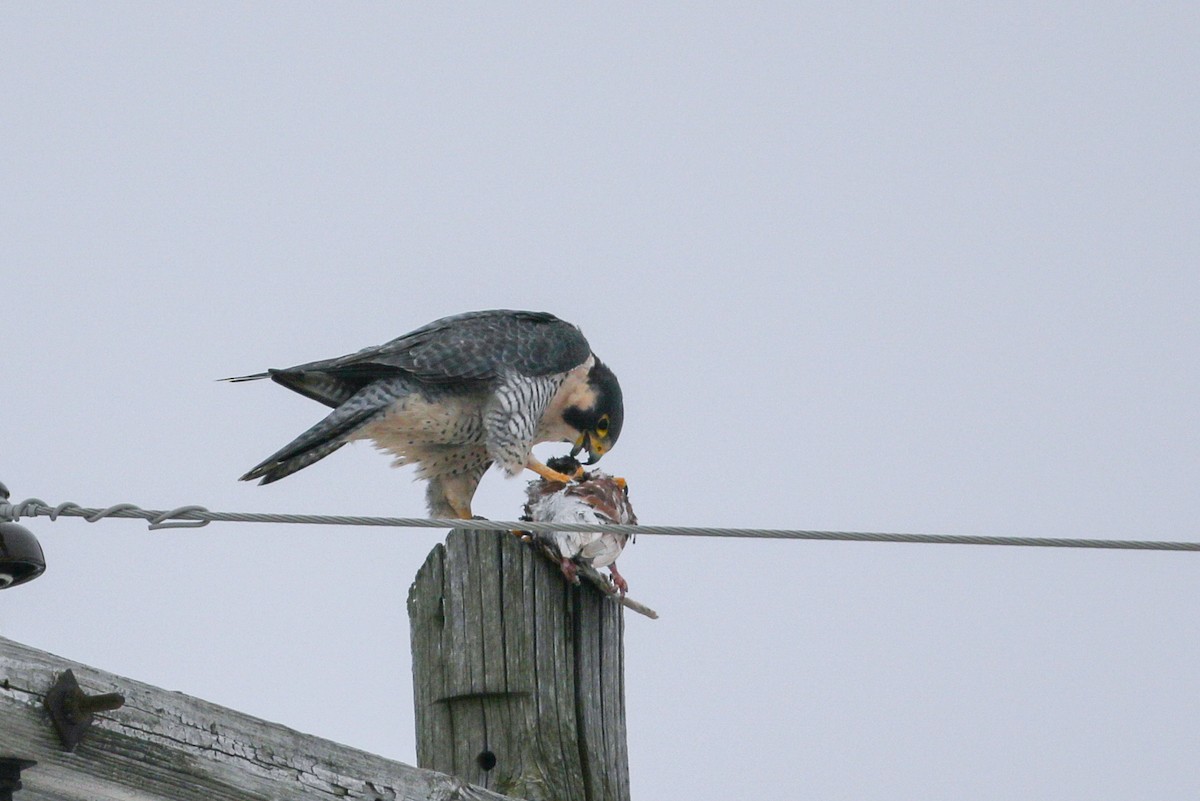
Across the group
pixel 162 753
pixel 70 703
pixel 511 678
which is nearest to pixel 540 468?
pixel 511 678

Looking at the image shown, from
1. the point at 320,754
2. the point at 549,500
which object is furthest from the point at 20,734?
the point at 549,500

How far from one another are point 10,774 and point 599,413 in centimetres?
436

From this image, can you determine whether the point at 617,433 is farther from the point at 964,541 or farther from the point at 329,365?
the point at 964,541

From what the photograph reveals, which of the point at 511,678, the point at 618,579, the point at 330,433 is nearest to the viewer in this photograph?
the point at 511,678

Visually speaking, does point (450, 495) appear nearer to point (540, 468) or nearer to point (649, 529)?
point (540, 468)

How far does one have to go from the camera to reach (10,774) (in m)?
1.73

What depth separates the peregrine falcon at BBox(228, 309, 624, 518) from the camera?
5.34 meters

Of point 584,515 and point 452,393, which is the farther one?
point 452,393

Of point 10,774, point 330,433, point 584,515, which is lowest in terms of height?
point 10,774

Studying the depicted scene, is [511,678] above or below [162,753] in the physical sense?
above

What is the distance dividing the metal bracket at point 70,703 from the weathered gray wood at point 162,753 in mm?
16

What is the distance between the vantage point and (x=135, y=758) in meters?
1.90

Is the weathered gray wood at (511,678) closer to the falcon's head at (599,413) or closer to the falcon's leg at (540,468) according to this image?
the falcon's leg at (540,468)

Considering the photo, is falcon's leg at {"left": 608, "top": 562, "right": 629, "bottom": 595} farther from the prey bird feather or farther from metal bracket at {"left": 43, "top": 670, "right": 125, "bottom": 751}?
metal bracket at {"left": 43, "top": 670, "right": 125, "bottom": 751}
